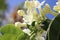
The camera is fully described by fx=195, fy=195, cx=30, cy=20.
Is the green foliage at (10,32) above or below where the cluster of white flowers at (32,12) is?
below

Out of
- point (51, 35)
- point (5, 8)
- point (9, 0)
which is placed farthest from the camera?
point (9, 0)

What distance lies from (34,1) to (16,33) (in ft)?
0.33

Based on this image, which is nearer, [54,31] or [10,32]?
[54,31]

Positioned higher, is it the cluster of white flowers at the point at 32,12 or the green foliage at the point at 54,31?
the cluster of white flowers at the point at 32,12

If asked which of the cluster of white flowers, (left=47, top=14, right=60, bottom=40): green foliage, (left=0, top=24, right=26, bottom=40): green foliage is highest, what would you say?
the cluster of white flowers

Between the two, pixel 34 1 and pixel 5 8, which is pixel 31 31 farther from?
pixel 5 8

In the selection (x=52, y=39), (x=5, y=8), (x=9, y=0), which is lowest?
(x=52, y=39)

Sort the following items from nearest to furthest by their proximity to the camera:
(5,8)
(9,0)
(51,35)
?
(51,35), (5,8), (9,0)

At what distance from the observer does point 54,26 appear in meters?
0.40

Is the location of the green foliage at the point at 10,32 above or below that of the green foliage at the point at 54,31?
above

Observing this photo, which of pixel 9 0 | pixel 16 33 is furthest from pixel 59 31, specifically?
pixel 9 0

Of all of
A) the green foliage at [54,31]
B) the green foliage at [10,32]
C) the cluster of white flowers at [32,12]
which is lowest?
the green foliage at [54,31]

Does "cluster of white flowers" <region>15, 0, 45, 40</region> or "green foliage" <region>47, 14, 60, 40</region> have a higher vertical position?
"cluster of white flowers" <region>15, 0, 45, 40</region>

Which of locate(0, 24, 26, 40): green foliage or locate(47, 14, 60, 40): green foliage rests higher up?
locate(0, 24, 26, 40): green foliage
